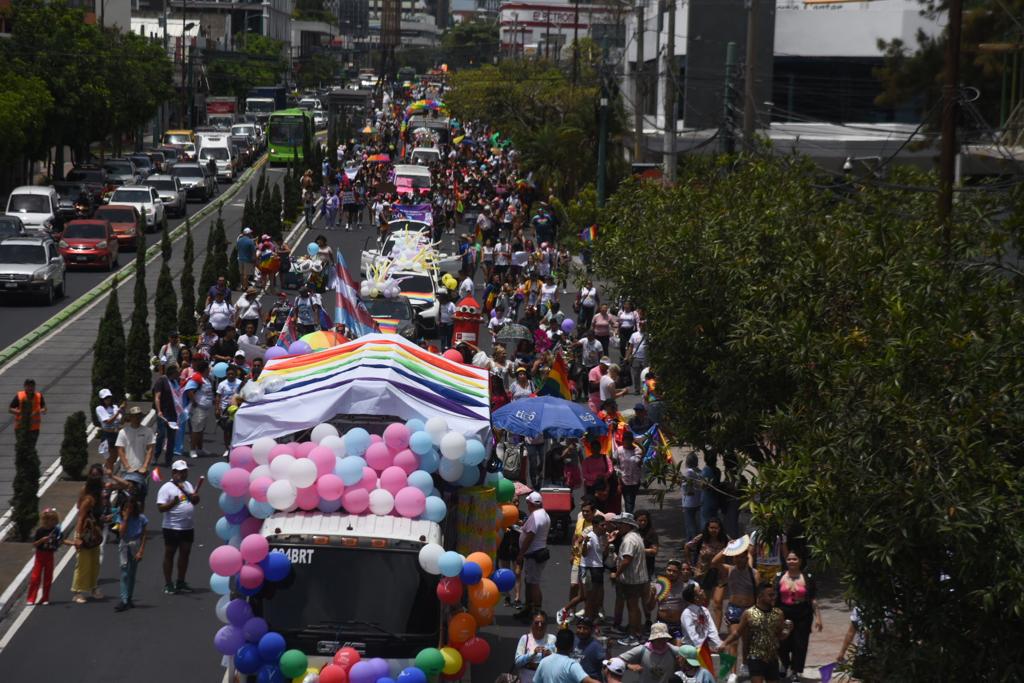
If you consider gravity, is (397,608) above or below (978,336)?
below

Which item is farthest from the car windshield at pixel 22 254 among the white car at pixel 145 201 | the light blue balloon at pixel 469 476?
the light blue balloon at pixel 469 476

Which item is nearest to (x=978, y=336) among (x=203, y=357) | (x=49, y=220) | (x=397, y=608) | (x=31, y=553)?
(x=397, y=608)

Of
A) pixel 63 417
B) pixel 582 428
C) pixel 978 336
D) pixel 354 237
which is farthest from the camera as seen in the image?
pixel 354 237

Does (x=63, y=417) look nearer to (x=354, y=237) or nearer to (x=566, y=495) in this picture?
(x=566, y=495)

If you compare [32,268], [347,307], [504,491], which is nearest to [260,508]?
[504,491]

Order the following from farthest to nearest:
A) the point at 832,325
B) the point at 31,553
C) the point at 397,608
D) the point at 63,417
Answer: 1. the point at 63,417
2. the point at 31,553
3. the point at 832,325
4. the point at 397,608

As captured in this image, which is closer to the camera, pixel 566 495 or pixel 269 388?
pixel 269 388
